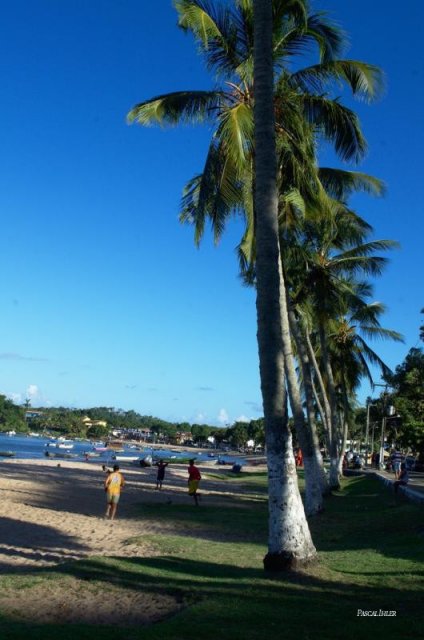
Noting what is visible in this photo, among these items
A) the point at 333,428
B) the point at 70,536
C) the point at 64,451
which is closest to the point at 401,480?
the point at 333,428

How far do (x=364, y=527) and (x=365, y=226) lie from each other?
10.3 m

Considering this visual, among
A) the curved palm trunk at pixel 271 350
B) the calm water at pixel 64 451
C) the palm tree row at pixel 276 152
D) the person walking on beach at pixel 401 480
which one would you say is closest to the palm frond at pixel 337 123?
the palm tree row at pixel 276 152

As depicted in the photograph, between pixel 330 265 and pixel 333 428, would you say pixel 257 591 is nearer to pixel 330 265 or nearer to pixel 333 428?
pixel 330 265

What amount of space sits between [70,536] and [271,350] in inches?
335

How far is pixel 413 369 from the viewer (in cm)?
4194

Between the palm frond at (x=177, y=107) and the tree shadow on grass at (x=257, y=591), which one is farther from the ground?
the palm frond at (x=177, y=107)

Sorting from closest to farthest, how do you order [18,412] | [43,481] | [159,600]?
[159,600] < [43,481] < [18,412]

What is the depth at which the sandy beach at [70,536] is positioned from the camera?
738 cm

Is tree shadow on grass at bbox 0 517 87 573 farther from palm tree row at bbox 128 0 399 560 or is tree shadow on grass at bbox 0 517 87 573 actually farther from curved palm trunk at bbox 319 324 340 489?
curved palm trunk at bbox 319 324 340 489

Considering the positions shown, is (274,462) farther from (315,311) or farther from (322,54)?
(315,311)

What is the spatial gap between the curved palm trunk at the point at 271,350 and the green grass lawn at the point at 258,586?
16.0 inches

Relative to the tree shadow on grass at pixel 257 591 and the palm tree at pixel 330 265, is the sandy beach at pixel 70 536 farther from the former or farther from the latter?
the palm tree at pixel 330 265

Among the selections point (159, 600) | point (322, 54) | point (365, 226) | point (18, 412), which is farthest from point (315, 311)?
point (18, 412)

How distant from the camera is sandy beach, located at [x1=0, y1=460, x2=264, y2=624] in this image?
24.2 ft
